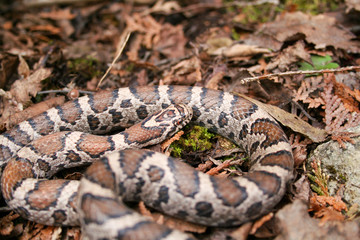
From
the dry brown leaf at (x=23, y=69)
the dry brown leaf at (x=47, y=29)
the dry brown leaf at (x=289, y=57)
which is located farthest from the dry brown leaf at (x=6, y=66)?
the dry brown leaf at (x=289, y=57)

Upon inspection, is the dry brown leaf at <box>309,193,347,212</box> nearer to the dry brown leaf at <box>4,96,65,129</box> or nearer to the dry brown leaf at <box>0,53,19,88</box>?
the dry brown leaf at <box>4,96,65,129</box>

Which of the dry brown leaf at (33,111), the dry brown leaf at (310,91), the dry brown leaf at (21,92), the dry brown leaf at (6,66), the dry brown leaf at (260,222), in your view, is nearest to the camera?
the dry brown leaf at (260,222)

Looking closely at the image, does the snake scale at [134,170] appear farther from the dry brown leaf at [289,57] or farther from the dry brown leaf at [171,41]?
the dry brown leaf at [171,41]

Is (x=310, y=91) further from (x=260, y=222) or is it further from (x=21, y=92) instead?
(x=21, y=92)

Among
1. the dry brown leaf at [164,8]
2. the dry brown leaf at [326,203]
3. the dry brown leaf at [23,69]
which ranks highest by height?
the dry brown leaf at [164,8]

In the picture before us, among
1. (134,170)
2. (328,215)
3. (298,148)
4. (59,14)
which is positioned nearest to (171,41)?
(59,14)

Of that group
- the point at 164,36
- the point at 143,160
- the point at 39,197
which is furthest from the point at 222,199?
the point at 164,36
